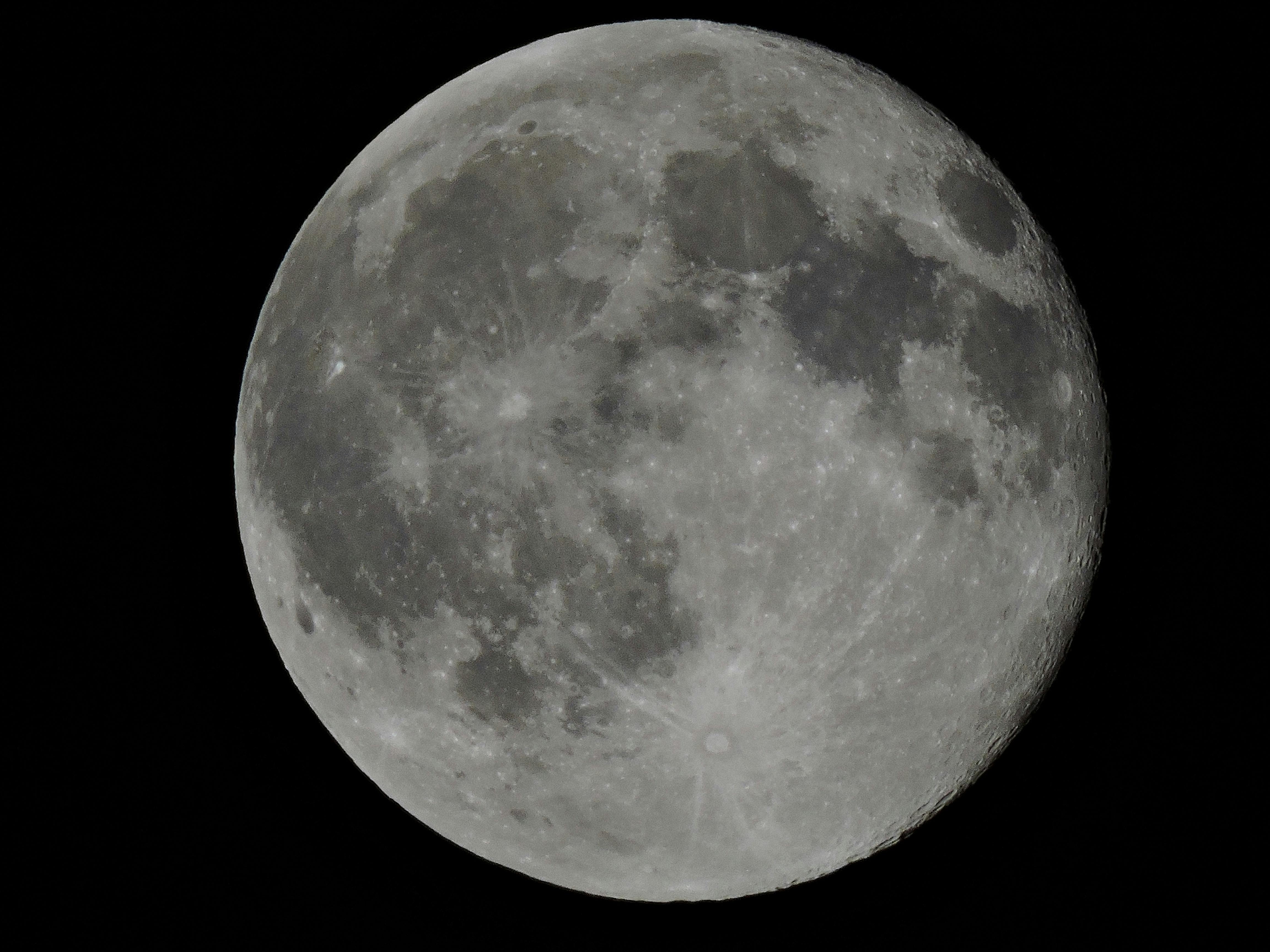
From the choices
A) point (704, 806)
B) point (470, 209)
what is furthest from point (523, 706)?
point (470, 209)

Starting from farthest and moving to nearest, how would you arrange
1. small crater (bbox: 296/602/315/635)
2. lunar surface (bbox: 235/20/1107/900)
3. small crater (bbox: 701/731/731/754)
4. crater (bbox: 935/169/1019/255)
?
small crater (bbox: 296/602/315/635) < crater (bbox: 935/169/1019/255) < small crater (bbox: 701/731/731/754) < lunar surface (bbox: 235/20/1107/900)

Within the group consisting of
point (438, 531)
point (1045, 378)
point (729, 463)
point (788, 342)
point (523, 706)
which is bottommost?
point (523, 706)

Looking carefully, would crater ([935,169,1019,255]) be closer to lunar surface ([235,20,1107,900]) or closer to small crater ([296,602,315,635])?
lunar surface ([235,20,1107,900])

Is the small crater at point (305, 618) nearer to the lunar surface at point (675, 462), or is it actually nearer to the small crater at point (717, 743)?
the lunar surface at point (675, 462)

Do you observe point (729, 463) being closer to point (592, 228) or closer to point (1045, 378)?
point (592, 228)

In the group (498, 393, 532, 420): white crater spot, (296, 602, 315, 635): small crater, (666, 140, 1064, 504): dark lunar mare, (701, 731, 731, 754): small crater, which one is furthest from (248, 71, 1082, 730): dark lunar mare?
(701, 731, 731, 754): small crater

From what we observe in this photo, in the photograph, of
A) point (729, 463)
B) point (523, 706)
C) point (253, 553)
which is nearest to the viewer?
point (729, 463)

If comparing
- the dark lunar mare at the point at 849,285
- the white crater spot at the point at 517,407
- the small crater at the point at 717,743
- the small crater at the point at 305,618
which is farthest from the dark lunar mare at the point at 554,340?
the small crater at the point at 717,743
